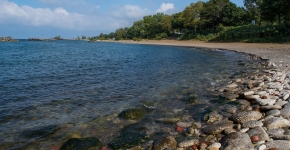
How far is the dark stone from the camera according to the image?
24.1 ft

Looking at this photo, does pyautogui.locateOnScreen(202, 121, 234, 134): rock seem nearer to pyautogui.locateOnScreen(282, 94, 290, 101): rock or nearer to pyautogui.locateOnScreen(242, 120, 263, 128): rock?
pyautogui.locateOnScreen(242, 120, 263, 128): rock

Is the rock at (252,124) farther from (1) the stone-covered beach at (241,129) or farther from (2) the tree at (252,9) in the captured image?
(2) the tree at (252,9)

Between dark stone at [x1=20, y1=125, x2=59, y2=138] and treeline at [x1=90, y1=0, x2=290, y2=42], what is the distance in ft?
143

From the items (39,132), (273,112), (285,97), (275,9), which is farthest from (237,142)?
(275,9)

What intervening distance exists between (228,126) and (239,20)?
7407 cm

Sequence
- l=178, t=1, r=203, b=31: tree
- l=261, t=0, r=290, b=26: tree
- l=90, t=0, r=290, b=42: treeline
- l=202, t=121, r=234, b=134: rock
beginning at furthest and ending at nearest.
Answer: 1. l=178, t=1, r=203, b=31: tree
2. l=90, t=0, r=290, b=42: treeline
3. l=261, t=0, r=290, b=26: tree
4. l=202, t=121, r=234, b=134: rock

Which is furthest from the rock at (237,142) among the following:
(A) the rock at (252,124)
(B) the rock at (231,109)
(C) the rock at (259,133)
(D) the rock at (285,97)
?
(D) the rock at (285,97)

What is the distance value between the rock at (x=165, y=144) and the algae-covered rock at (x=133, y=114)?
2.65 meters

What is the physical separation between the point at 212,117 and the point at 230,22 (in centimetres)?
7220

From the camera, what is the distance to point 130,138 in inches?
272

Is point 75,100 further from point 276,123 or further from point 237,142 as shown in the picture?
point 276,123

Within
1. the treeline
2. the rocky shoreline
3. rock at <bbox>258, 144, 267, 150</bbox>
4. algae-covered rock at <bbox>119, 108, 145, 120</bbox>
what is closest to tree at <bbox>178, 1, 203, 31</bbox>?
the treeline

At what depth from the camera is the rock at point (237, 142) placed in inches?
213

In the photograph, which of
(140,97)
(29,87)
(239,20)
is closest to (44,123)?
(140,97)
